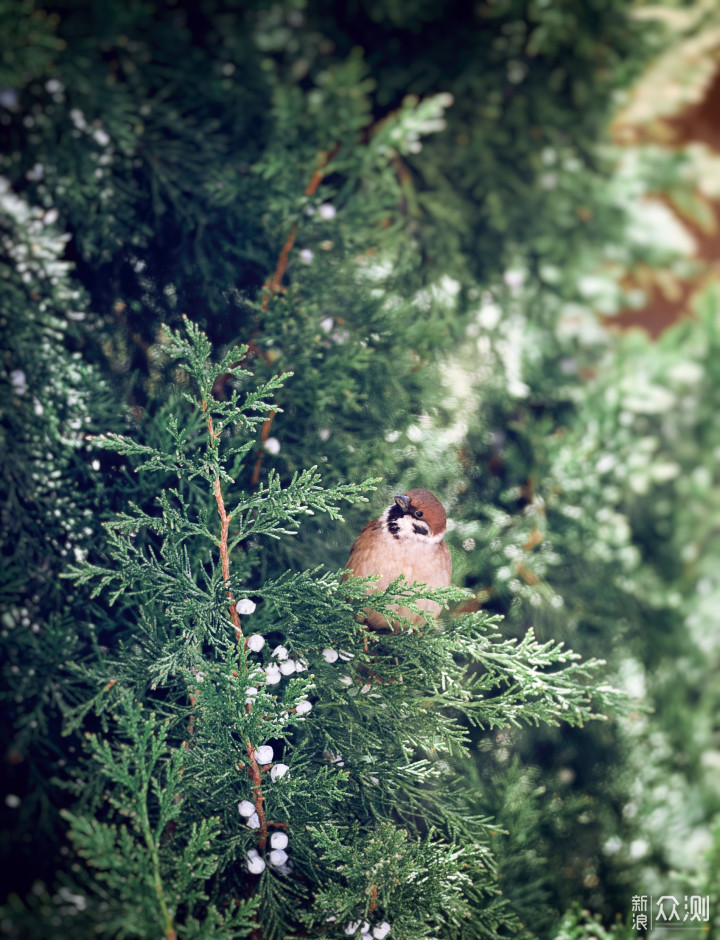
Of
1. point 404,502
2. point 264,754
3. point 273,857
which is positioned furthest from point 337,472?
point 273,857

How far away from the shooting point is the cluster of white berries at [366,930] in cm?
76

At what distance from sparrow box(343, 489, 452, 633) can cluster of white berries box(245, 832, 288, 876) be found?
0.32 meters

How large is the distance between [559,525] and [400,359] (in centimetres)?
53

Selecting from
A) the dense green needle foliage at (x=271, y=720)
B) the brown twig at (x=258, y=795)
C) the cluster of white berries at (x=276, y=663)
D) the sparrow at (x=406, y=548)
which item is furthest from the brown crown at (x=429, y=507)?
the brown twig at (x=258, y=795)

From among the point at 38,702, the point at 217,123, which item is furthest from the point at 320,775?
the point at 217,123

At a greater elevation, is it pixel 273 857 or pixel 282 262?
pixel 282 262

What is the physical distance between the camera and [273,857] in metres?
0.75

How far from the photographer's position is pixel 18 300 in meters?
0.88

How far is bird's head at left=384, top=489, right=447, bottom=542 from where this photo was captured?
102 centimetres

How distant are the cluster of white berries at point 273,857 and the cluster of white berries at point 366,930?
119 mm

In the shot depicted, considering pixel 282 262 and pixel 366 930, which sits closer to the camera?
pixel 366 930

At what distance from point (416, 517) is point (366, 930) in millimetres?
561

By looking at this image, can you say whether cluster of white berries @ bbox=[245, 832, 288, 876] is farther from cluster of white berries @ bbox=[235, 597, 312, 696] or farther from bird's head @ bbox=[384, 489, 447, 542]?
bird's head @ bbox=[384, 489, 447, 542]

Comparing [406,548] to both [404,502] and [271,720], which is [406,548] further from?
[271,720]
